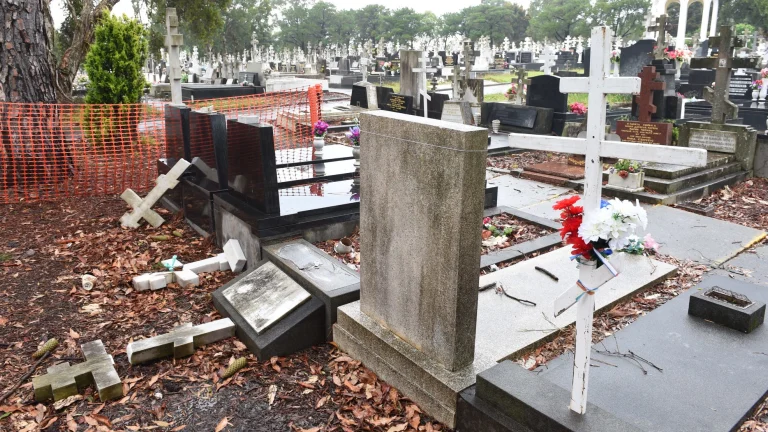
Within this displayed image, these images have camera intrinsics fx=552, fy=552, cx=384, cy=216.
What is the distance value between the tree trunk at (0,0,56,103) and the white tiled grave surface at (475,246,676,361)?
8.09 metres

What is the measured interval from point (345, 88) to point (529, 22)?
2200 inches

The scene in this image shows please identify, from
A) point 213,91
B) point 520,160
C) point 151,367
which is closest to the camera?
point 151,367

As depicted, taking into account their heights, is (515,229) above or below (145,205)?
below

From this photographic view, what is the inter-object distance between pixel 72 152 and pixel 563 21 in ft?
246

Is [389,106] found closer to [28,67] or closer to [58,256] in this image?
[28,67]

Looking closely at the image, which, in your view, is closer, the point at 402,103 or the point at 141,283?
the point at 141,283

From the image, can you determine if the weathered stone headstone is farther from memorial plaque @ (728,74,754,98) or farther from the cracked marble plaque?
memorial plaque @ (728,74,754,98)

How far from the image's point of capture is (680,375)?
11.3 feet

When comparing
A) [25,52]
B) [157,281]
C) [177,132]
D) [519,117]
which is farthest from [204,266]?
[519,117]

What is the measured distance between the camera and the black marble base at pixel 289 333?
4191 millimetres

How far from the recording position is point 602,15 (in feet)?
231

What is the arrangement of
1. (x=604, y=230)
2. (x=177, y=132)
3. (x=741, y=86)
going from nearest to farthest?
(x=604, y=230), (x=177, y=132), (x=741, y=86)

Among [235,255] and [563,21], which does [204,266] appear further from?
[563,21]

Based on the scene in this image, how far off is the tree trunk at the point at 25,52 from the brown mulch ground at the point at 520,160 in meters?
7.80
